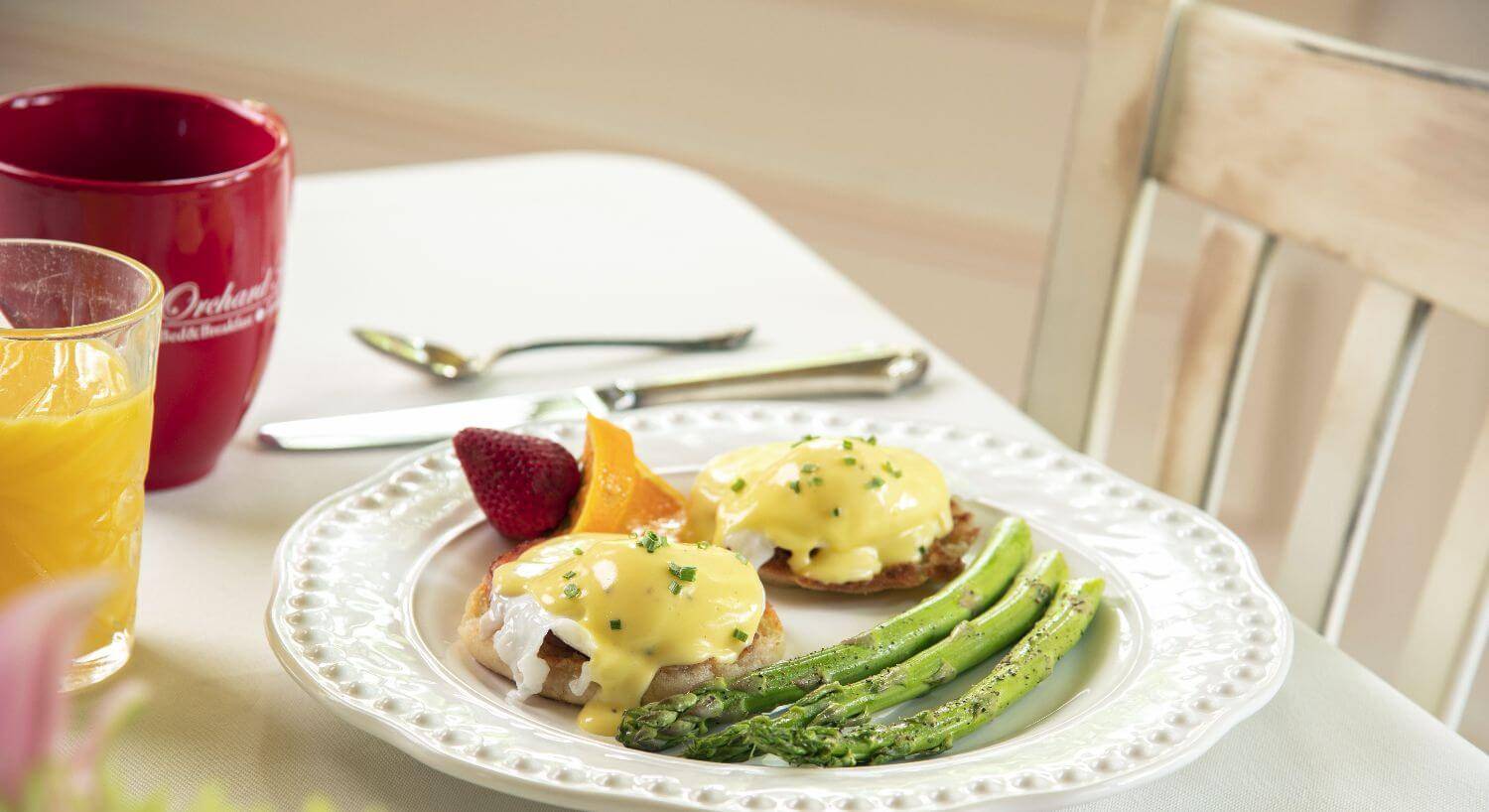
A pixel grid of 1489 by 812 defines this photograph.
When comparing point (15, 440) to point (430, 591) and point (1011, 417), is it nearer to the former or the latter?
point (430, 591)

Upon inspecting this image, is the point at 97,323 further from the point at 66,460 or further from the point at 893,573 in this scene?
the point at 893,573

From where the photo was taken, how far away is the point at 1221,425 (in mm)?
1847

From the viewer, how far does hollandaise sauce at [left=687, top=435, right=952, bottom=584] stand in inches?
48.3

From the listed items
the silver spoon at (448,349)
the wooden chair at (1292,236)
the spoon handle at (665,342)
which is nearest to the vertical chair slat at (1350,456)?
the wooden chair at (1292,236)

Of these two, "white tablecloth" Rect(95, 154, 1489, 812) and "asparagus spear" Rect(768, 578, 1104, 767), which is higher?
"asparagus spear" Rect(768, 578, 1104, 767)

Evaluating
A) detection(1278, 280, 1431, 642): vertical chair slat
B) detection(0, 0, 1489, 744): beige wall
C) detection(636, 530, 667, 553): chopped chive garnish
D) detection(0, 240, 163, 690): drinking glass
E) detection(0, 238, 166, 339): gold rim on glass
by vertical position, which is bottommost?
detection(0, 0, 1489, 744): beige wall

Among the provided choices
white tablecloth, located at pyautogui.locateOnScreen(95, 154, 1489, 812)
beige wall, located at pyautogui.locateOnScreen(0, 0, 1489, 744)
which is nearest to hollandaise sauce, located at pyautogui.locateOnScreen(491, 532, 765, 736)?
white tablecloth, located at pyautogui.locateOnScreen(95, 154, 1489, 812)

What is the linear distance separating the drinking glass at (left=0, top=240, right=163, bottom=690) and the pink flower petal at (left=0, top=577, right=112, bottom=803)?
2.11ft

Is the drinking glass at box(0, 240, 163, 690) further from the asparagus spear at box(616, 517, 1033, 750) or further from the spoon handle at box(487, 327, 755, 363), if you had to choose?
the spoon handle at box(487, 327, 755, 363)

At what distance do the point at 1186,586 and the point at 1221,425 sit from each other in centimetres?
71

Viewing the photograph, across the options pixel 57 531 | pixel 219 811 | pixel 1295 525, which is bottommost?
pixel 1295 525

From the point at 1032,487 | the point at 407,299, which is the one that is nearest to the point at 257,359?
the point at 407,299

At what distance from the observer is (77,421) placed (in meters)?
0.98

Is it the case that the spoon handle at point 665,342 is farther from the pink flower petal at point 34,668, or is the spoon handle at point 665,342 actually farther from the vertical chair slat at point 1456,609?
the pink flower petal at point 34,668
